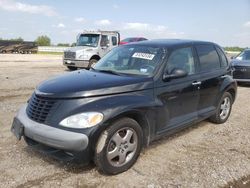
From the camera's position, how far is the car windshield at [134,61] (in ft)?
16.6

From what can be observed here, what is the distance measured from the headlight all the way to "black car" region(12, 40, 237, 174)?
0.04ft

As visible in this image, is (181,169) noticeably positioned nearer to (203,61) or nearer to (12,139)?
(203,61)

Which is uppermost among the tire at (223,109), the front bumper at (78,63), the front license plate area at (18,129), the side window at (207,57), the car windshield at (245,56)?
the side window at (207,57)

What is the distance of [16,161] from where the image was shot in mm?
4660

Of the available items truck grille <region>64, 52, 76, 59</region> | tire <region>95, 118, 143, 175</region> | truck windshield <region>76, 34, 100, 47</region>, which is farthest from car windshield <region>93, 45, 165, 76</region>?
truck windshield <region>76, 34, 100, 47</region>

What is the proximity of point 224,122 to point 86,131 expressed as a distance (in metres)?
4.03

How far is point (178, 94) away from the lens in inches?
204

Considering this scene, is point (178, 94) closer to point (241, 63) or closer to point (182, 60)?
point (182, 60)

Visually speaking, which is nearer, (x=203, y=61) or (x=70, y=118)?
(x=70, y=118)

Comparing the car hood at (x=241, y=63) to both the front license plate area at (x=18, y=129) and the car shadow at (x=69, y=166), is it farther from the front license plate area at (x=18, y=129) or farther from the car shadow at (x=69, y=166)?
the front license plate area at (x=18, y=129)

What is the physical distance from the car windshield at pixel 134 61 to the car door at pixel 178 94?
222 millimetres

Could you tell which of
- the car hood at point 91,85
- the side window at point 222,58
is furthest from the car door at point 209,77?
the car hood at point 91,85

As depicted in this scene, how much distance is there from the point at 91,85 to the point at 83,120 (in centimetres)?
56

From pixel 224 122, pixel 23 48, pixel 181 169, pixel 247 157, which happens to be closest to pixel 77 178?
pixel 181 169
